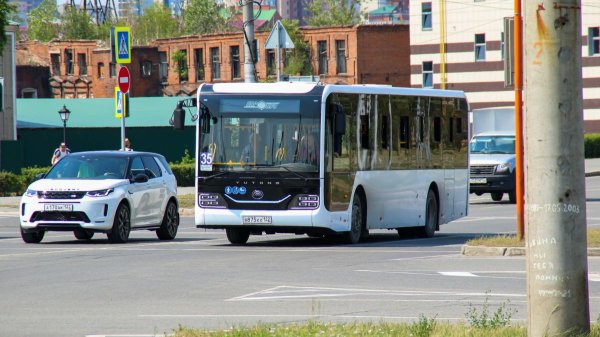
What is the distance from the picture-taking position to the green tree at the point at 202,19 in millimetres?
130250

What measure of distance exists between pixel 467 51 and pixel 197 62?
1864 centimetres

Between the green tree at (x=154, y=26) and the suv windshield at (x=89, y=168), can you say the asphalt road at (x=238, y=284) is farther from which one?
the green tree at (x=154, y=26)

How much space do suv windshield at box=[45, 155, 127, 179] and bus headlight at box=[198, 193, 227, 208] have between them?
2102 millimetres

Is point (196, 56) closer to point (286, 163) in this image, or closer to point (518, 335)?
point (286, 163)

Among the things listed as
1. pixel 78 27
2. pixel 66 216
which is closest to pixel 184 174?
pixel 66 216

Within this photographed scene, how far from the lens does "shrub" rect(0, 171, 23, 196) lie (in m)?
44.2

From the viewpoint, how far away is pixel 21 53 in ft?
325

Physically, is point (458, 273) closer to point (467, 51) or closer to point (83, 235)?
point (83, 235)

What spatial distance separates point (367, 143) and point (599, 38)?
61141 mm

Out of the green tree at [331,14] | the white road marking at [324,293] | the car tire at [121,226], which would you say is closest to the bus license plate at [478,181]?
the car tire at [121,226]

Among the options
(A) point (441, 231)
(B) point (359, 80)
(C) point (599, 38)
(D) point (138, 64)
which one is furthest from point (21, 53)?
(A) point (441, 231)

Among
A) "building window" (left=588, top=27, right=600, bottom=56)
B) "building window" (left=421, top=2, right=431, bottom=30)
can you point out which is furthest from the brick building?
"building window" (left=588, top=27, right=600, bottom=56)

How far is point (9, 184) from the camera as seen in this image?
44.4 metres

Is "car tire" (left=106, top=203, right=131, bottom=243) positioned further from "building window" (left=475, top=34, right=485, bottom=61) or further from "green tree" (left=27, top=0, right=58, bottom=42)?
"green tree" (left=27, top=0, right=58, bottom=42)
